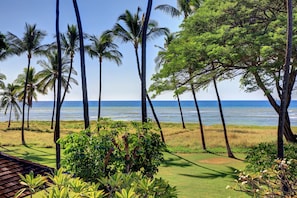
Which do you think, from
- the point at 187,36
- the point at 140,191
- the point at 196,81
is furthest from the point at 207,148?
the point at 140,191

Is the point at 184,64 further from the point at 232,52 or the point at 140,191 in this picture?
the point at 140,191

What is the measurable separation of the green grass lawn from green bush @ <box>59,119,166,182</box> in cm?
124

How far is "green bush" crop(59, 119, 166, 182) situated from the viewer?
4.61m

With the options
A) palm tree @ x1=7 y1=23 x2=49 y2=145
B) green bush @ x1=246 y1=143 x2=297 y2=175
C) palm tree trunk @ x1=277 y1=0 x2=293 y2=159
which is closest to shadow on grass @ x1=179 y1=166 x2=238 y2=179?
green bush @ x1=246 y1=143 x2=297 y2=175

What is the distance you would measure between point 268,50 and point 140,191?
465cm

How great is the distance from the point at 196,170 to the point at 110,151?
4.72 metres

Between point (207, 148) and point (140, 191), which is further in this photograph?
point (207, 148)

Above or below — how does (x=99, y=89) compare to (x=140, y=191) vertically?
above

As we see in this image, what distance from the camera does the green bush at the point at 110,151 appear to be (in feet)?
15.1

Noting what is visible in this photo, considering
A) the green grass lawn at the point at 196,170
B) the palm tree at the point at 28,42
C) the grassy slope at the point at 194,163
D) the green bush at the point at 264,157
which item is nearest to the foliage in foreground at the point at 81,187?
the grassy slope at the point at 194,163

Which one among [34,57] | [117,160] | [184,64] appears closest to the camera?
[117,160]

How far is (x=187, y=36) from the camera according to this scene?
315 inches

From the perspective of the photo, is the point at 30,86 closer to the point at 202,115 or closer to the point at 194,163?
the point at 194,163

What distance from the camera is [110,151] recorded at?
4660mm
